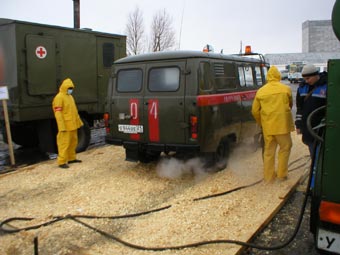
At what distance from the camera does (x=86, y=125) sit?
9.66 m

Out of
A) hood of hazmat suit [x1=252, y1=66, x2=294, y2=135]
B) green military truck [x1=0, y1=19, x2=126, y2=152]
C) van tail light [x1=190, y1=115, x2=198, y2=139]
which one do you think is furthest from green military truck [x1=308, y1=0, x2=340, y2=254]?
green military truck [x1=0, y1=19, x2=126, y2=152]

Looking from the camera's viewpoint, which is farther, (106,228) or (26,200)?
(26,200)

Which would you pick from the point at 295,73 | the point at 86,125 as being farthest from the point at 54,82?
the point at 295,73

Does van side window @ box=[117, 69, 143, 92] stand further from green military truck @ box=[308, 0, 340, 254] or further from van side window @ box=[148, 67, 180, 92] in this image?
green military truck @ box=[308, 0, 340, 254]

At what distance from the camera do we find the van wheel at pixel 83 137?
31.0ft

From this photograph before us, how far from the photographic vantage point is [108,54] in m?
10.5

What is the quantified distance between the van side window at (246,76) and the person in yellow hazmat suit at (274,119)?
167 cm

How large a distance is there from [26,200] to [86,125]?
434 cm

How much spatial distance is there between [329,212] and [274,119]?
311cm

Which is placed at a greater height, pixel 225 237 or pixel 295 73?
pixel 295 73

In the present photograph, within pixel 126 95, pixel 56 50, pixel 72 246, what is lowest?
pixel 72 246

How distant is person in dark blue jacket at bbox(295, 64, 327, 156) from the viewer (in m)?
5.07

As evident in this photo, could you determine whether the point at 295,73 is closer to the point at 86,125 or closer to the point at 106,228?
the point at 86,125

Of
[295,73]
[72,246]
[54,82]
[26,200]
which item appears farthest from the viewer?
[295,73]
